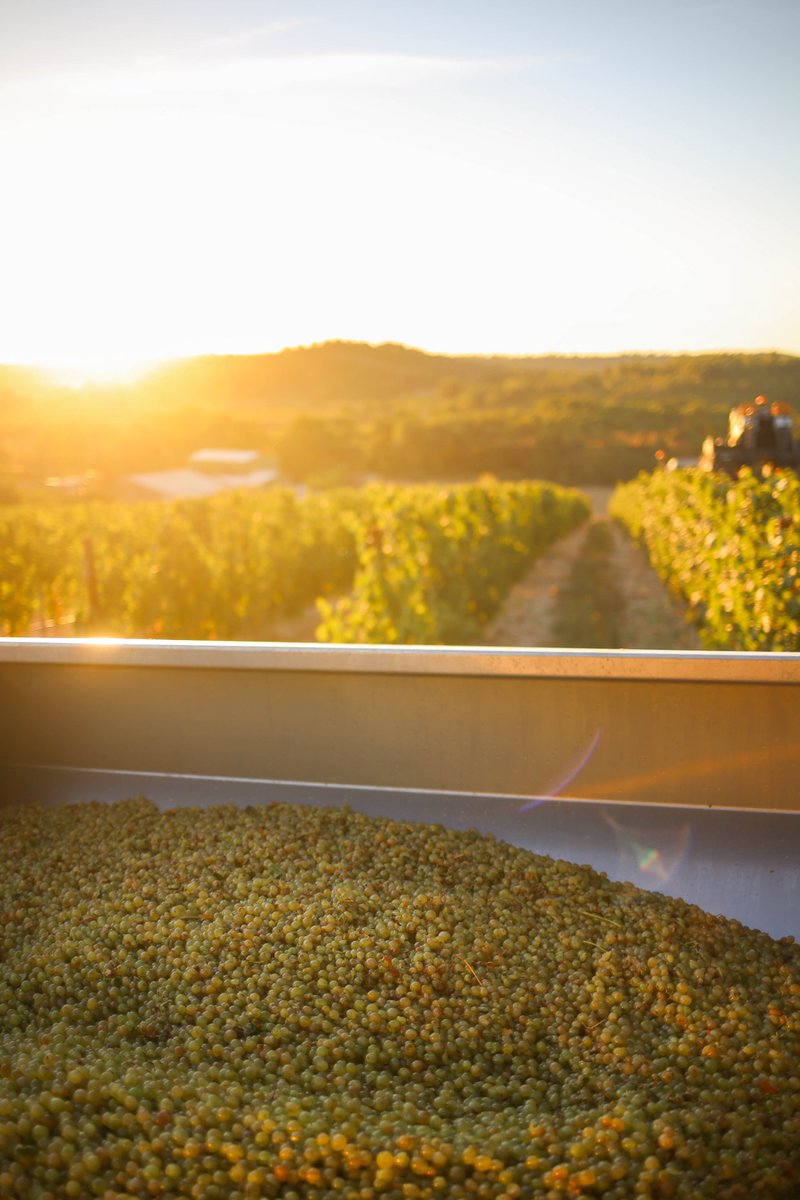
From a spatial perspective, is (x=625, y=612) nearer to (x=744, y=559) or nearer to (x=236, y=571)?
(x=236, y=571)

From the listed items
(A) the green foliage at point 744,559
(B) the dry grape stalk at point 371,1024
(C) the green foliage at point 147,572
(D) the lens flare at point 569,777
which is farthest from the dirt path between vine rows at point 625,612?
(B) the dry grape stalk at point 371,1024

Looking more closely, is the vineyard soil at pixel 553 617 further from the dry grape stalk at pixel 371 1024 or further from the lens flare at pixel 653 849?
the dry grape stalk at pixel 371 1024

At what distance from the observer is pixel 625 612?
33.4 feet

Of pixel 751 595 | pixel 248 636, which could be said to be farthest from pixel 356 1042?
pixel 248 636

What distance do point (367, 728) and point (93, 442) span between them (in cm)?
3160

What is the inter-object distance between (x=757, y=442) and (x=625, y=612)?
13.8 ft

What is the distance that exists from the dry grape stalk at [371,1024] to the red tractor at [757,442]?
35.3 feet

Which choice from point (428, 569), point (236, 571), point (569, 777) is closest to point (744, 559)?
point (428, 569)

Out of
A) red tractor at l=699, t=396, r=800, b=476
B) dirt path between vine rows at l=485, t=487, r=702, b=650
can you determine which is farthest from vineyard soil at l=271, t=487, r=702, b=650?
red tractor at l=699, t=396, r=800, b=476

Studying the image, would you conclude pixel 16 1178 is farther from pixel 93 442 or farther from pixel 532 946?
pixel 93 442

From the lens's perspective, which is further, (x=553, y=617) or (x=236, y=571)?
(x=553, y=617)

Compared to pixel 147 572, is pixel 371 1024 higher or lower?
lower

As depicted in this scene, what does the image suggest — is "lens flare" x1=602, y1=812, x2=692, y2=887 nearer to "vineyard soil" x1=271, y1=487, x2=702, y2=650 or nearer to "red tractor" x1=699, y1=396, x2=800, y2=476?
"vineyard soil" x1=271, y1=487, x2=702, y2=650

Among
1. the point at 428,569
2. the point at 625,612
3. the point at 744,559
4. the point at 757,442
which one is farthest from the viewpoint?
the point at 757,442
